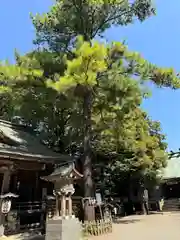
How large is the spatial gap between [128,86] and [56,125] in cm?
996

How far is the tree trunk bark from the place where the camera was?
13.3 meters

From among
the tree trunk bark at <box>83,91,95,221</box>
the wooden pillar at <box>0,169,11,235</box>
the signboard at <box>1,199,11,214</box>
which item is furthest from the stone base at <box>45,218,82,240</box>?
the wooden pillar at <box>0,169,11,235</box>

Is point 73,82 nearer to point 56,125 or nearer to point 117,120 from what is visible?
point 117,120

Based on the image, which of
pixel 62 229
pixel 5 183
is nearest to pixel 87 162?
pixel 5 183

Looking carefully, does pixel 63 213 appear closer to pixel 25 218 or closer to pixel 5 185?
pixel 5 185

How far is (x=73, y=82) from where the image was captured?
12852mm

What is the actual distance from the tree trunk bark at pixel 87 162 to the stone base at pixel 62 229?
2.67 meters

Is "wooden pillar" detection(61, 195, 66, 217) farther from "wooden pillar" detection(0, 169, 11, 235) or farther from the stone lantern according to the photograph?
"wooden pillar" detection(0, 169, 11, 235)

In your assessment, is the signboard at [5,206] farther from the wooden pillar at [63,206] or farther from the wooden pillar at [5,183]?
the wooden pillar at [63,206]

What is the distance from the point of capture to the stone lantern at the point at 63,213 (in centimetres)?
1012

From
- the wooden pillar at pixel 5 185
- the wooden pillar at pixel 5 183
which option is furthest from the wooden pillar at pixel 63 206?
the wooden pillar at pixel 5 183

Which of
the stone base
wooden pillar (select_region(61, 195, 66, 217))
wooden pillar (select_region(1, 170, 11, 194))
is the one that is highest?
wooden pillar (select_region(1, 170, 11, 194))

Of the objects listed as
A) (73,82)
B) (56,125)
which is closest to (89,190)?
(73,82)

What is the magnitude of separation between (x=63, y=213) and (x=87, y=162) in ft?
14.4
